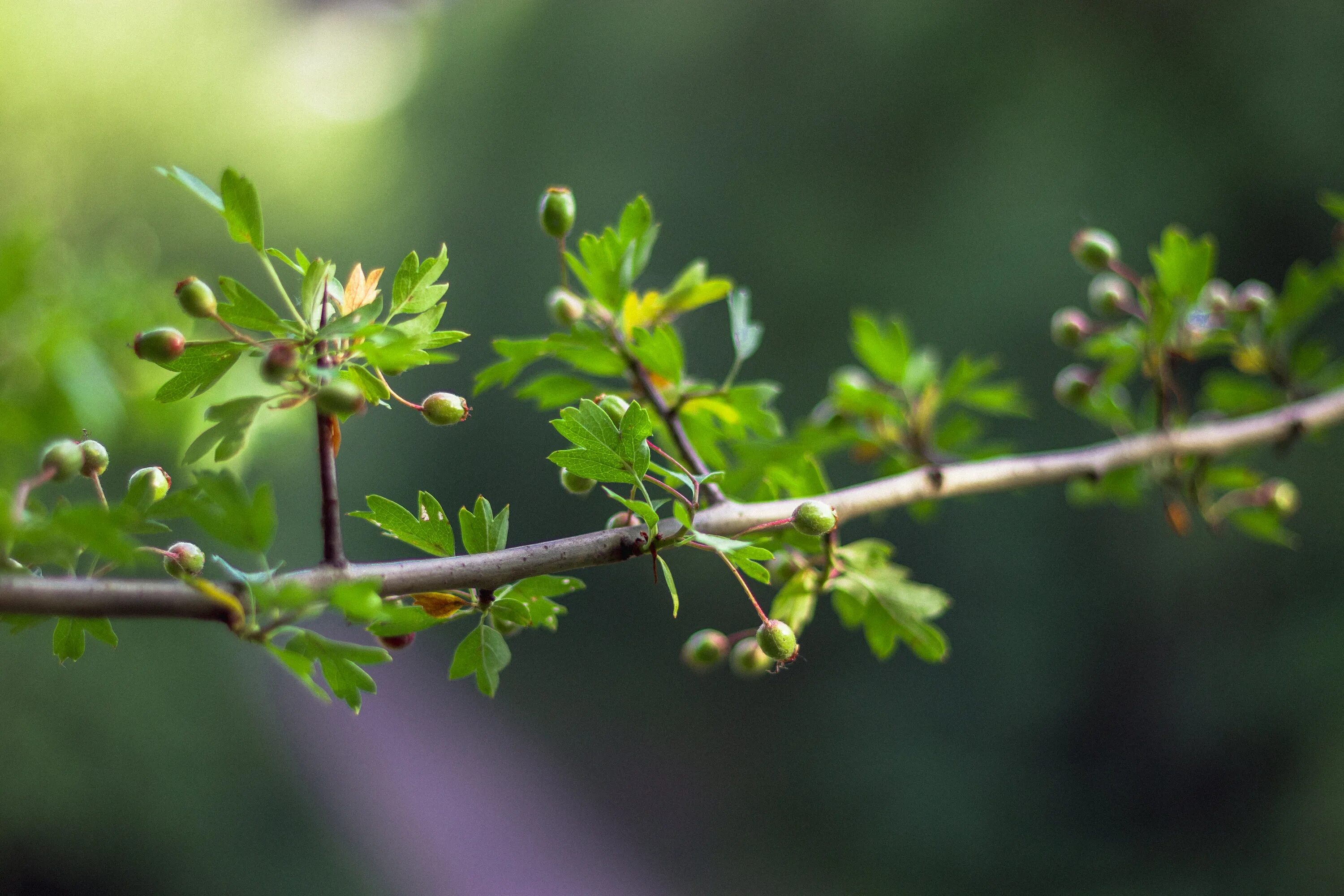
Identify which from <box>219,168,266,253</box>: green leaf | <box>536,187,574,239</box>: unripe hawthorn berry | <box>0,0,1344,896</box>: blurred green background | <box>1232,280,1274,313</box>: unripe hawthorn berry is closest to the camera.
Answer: <box>219,168,266,253</box>: green leaf

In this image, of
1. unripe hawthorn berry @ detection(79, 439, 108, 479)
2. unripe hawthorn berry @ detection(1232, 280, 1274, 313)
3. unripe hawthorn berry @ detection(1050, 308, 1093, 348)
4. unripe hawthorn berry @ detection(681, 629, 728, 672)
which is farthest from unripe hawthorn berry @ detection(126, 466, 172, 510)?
unripe hawthorn berry @ detection(1232, 280, 1274, 313)

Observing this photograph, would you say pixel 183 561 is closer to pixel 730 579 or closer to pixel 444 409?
pixel 444 409

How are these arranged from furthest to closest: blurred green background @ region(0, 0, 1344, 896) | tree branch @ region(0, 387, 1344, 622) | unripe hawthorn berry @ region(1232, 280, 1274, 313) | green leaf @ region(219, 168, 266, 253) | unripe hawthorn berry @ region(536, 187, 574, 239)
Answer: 1. blurred green background @ region(0, 0, 1344, 896)
2. unripe hawthorn berry @ region(1232, 280, 1274, 313)
3. unripe hawthorn berry @ region(536, 187, 574, 239)
4. green leaf @ region(219, 168, 266, 253)
5. tree branch @ region(0, 387, 1344, 622)

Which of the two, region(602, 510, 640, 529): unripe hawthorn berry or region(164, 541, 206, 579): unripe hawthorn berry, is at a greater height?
region(164, 541, 206, 579): unripe hawthorn berry

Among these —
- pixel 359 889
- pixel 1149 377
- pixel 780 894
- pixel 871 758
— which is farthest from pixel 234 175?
pixel 359 889

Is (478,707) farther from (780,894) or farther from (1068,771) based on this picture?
(1068,771)

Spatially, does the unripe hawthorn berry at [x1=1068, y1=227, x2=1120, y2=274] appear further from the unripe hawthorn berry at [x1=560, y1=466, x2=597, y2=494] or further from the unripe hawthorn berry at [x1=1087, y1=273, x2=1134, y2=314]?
the unripe hawthorn berry at [x1=560, y1=466, x2=597, y2=494]
